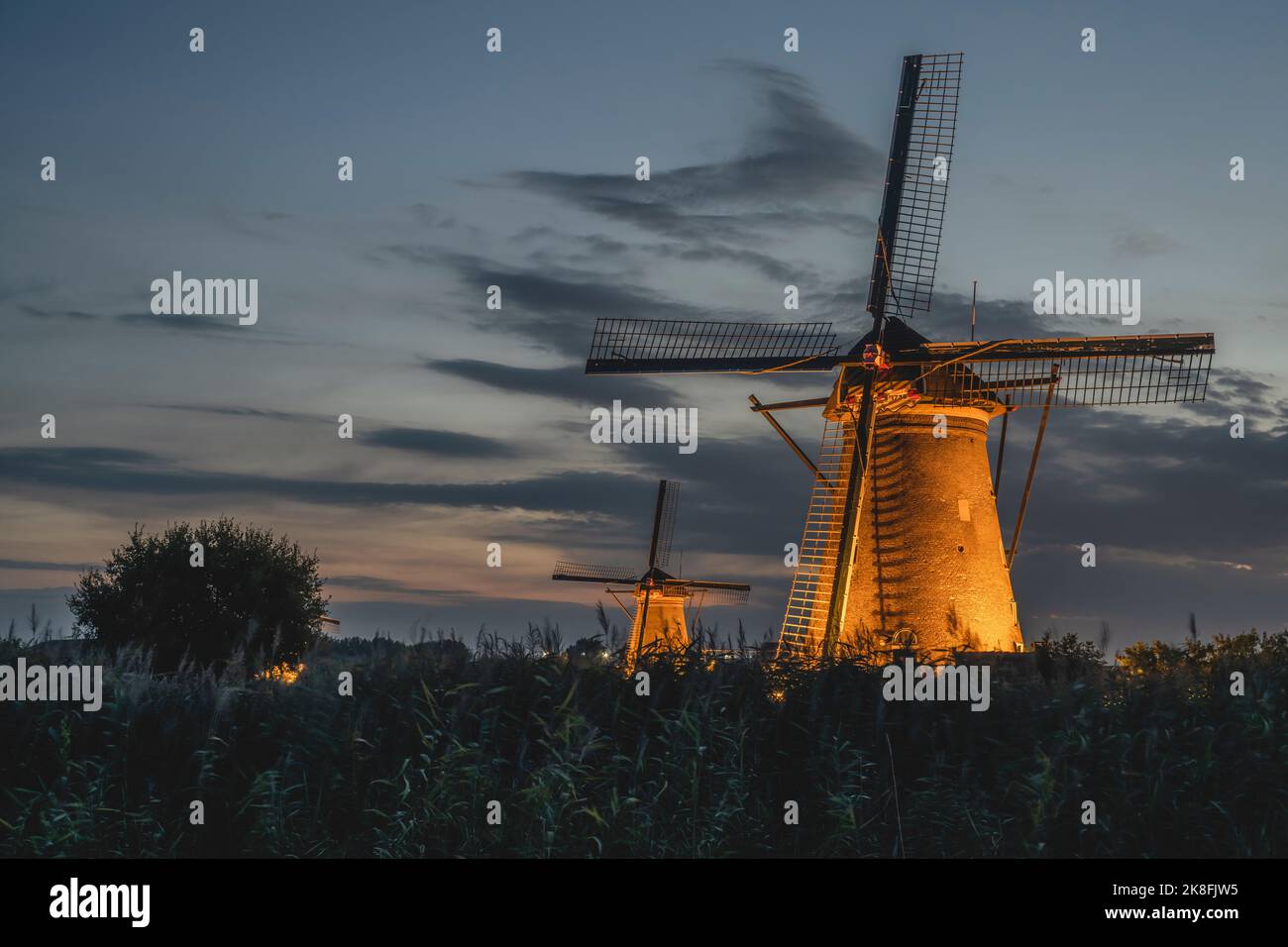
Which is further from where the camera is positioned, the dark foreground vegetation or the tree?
the tree

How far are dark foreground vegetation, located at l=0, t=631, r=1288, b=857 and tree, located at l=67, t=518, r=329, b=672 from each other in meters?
28.8

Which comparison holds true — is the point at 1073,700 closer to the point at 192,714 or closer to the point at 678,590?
the point at 192,714

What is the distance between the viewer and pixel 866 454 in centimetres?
3050

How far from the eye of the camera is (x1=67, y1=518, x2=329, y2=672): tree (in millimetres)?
38781

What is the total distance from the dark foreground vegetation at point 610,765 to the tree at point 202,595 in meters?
28.8

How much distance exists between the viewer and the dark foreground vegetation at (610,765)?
9594 millimetres

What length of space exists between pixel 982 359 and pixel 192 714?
2428cm

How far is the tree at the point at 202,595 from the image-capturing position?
38.8 meters

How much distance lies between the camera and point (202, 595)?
39938 millimetres

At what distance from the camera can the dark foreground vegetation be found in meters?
9.59

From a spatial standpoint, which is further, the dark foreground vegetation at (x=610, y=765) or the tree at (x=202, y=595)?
the tree at (x=202, y=595)
